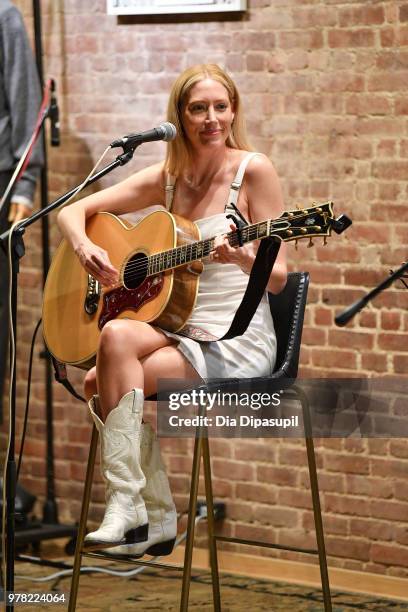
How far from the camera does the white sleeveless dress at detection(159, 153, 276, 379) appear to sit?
324cm

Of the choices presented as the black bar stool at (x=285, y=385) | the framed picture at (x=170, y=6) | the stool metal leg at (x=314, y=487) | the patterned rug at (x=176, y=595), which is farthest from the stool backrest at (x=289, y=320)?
the framed picture at (x=170, y=6)

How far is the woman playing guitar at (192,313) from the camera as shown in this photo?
3.10 meters

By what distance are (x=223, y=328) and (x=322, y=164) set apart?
0.95 m

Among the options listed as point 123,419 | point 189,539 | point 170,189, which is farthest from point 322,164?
point 189,539

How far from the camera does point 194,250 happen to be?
10.2 ft

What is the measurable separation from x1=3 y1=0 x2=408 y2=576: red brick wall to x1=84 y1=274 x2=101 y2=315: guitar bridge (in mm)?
949

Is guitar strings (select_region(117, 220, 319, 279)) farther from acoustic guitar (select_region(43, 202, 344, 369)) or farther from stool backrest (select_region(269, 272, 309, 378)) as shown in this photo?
stool backrest (select_region(269, 272, 309, 378))

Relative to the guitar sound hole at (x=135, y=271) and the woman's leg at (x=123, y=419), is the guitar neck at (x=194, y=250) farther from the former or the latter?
the woman's leg at (x=123, y=419)

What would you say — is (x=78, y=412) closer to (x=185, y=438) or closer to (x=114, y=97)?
(x=185, y=438)

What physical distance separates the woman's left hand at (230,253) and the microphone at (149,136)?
33 centimetres

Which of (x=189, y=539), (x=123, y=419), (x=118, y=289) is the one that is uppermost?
(x=118, y=289)

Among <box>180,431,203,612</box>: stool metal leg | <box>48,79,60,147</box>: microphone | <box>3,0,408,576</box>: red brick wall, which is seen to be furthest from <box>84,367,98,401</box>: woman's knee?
<box>48,79,60,147</box>: microphone

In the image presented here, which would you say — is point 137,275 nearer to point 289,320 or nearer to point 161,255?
point 161,255

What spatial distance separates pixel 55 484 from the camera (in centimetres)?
484
